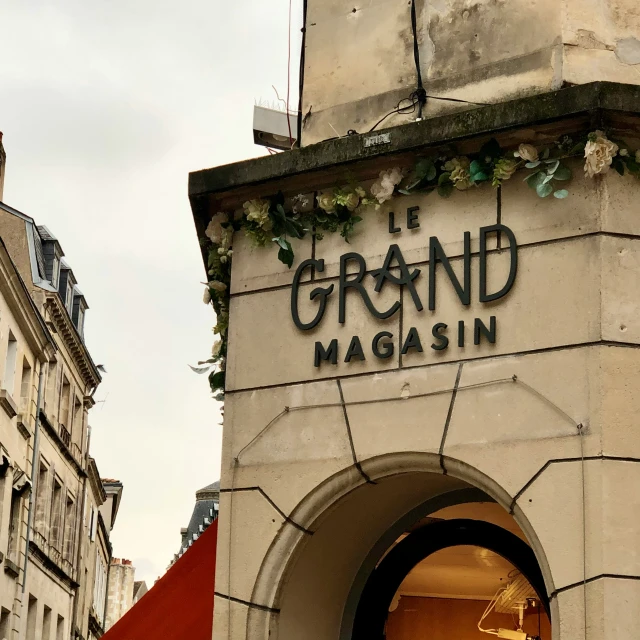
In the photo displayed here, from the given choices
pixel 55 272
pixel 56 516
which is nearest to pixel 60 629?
pixel 56 516

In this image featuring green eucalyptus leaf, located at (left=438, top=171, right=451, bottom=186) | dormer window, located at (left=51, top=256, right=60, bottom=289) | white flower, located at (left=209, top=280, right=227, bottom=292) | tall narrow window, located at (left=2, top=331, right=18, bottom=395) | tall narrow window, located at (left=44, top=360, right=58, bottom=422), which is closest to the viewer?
green eucalyptus leaf, located at (left=438, top=171, right=451, bottom=186)

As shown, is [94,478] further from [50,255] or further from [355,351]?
[355,351]

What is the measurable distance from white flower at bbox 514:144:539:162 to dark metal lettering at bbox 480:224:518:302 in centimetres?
37

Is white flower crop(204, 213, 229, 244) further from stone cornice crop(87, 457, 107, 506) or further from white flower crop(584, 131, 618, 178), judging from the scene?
stone cornice crop(87, 457, 107, 506)

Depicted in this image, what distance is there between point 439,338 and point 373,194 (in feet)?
3.10

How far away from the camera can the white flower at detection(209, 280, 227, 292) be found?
8.07 metres

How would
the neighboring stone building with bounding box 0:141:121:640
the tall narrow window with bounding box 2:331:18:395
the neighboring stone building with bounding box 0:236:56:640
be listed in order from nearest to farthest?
the neighboring stone building with bounding box 0:236:56:640 → the neighboring stone building with bounding box 0:141:121:640 → the tall narrow window with bounding box 2:331:18:395

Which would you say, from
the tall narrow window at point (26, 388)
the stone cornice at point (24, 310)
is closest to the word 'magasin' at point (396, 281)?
the stone cornice at point (24, 310)

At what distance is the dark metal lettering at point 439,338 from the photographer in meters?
6.90

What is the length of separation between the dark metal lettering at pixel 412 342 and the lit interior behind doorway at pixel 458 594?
1396mm

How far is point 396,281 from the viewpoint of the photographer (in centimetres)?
712

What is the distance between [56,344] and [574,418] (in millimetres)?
31316

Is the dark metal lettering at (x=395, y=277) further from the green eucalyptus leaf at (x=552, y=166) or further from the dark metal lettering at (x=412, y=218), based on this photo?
the green eucalyptus leaf at (x=552, y=166)

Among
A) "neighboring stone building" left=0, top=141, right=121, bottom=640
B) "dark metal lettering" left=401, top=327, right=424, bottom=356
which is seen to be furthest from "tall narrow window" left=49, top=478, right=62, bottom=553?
"dark metal lettering" left=401, top=327, right=424, bottom=356
